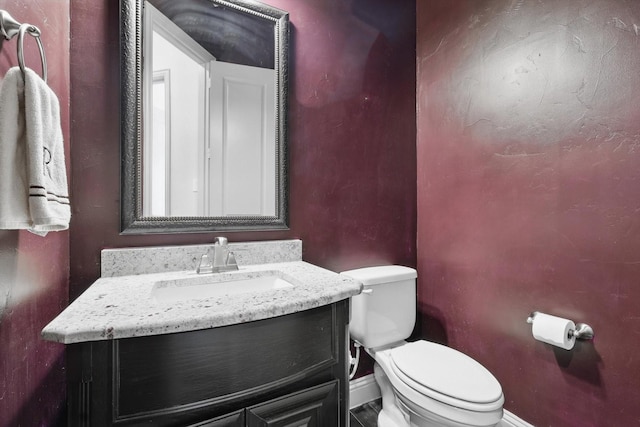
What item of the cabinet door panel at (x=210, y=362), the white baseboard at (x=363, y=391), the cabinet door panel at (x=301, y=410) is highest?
the cabinet door panel at (x=210, y=362)

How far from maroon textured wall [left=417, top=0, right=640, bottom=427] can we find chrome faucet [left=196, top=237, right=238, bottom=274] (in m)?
1.17

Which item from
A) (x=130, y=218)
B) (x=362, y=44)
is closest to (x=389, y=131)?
(x=362, y=44)

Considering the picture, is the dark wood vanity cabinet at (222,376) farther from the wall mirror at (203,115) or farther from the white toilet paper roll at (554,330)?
the white toilet paper roll at (554,330)

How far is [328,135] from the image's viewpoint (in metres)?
1.50

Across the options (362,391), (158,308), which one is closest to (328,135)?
(158,308)

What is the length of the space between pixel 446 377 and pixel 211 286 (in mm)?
972

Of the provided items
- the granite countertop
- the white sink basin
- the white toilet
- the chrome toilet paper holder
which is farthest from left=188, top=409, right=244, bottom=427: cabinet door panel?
the chrome toilet paper holder

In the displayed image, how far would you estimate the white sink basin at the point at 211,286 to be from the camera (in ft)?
3.33

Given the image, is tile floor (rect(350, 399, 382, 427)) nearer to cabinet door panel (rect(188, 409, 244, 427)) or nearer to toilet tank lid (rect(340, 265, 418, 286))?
toilet tank lid (rect(340, 265, 418, 286))

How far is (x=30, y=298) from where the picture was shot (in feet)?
2.49

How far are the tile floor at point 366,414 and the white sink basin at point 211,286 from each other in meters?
0.93

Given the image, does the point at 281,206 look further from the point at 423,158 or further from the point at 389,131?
the point at 423,158

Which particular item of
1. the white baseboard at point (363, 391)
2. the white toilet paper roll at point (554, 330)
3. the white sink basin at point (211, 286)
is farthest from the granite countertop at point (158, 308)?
the white baseboard at point (363, 391)

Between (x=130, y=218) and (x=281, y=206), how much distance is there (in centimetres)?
61
